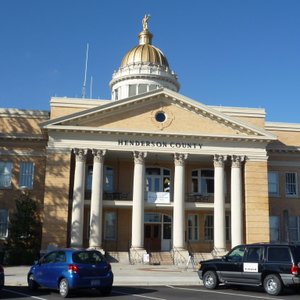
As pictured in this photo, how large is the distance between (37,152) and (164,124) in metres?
10.0

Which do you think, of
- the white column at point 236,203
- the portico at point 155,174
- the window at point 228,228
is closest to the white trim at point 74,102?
the portico at point 155,174

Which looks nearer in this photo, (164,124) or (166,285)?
(166,285)

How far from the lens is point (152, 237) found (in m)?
38.7

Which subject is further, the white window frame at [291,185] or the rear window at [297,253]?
the white window frame at [291,185]

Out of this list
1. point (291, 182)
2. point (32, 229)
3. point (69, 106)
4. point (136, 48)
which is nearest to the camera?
point (32, 229)

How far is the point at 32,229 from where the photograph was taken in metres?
34.2

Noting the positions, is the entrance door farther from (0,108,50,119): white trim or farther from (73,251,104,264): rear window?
(73,251,104,264): rear window

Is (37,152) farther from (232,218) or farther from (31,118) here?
(232,218)

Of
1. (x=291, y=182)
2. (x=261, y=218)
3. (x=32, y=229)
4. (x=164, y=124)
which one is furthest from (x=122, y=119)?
(x=291, y=182)

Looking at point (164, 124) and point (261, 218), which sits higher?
point (164, 124)

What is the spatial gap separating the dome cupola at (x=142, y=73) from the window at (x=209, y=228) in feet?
60.9

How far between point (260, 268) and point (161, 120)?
20370mm

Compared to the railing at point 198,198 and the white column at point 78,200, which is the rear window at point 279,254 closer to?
the white column at point 78,200

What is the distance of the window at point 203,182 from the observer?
3962 centimetres
